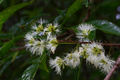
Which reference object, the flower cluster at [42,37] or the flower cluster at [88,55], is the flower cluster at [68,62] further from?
the flower cluster at [42,37]

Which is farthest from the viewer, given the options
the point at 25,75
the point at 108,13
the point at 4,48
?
the point at 108,13

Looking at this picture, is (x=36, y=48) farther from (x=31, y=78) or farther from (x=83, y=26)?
(x=83, y=26)

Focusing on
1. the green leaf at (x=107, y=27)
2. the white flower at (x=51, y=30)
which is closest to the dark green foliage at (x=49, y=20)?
the green leaf at (x=107, y=27)

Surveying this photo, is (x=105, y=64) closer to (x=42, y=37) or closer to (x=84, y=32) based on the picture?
(x=84, y=32)

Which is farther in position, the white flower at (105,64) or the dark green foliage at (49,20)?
the dark green foliage at (49,20)

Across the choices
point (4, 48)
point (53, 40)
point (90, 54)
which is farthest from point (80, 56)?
point (4, 48)

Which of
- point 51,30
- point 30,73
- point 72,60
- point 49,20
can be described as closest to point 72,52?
point 72,60
